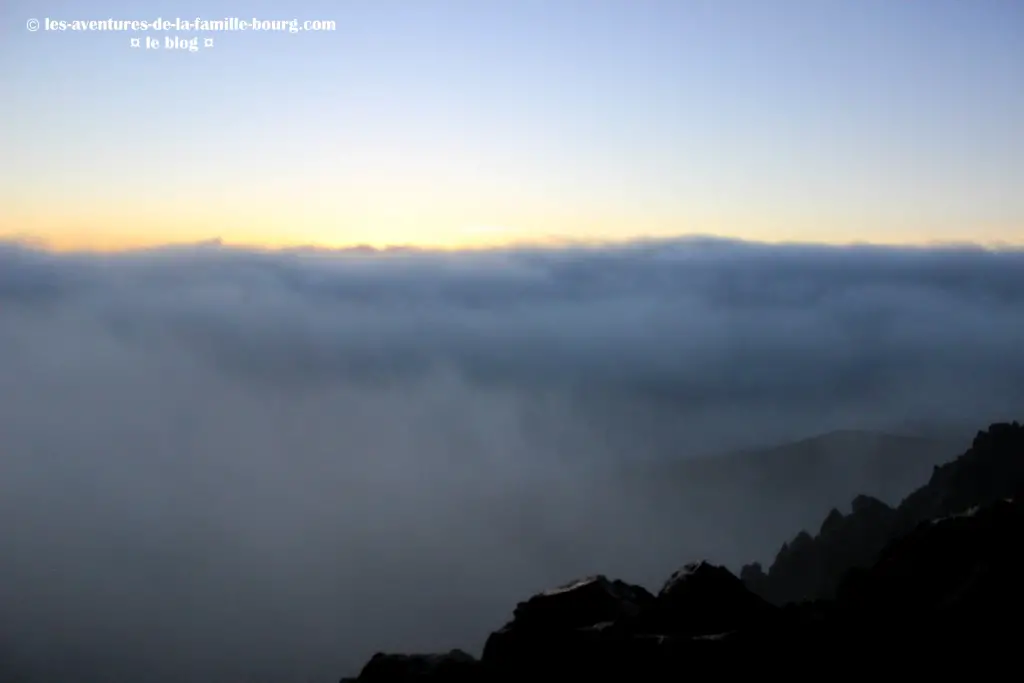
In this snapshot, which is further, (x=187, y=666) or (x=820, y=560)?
(x=187, y=666)

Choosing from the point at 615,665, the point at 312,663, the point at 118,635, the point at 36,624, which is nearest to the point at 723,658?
the point at 615,665

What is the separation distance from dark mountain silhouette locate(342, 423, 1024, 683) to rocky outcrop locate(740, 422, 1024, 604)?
3781cm

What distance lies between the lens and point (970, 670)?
32.7 meters

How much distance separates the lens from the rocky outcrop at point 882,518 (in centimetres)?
8281

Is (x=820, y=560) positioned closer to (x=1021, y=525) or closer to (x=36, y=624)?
(x=1021, y=525)

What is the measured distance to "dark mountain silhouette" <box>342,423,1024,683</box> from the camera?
34562 mm

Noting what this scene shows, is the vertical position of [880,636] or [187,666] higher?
[880,636]

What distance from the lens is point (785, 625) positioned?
3741 cm

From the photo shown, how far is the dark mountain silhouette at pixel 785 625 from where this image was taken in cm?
3456

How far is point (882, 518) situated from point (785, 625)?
6787 centimetres

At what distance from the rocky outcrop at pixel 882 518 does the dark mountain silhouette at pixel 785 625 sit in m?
37.8

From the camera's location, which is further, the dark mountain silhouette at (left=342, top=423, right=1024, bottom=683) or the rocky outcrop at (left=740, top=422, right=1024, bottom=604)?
the rocky outcrop at (left=740, top=422, right=1024, bottom=604)

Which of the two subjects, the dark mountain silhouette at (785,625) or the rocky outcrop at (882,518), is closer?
the dark mountain silhouette at (785,625)

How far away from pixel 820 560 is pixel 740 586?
6126cm
